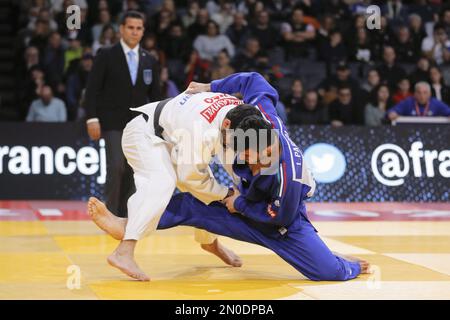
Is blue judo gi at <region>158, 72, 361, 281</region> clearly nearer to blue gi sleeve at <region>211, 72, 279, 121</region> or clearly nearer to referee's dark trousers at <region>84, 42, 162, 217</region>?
blue gi sleeve at <region>211, 72, 279, 121</region>

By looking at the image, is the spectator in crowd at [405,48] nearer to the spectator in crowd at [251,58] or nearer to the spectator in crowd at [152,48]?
the spectator in crowd at [251,58]

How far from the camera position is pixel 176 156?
19.2ft

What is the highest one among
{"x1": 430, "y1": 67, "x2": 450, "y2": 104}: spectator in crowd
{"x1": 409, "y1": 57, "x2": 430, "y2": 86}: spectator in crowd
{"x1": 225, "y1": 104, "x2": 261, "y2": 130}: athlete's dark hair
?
{"x1": 409, "y1": 57, "x2": 430, "y2": 86}: spectator in crowd

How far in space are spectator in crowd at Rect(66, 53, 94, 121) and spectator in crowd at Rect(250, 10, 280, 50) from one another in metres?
3.45

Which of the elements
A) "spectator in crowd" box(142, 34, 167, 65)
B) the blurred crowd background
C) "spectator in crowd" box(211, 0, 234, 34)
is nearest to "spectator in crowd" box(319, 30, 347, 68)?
the blurred crowd background

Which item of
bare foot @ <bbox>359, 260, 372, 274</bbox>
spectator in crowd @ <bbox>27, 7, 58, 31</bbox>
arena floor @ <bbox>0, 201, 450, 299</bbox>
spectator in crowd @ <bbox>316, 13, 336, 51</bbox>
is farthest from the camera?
spectator in crowd @ <bbox>316, 13, 336, 51</bbox>

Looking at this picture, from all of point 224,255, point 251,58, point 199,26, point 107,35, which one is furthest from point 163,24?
point 224,255

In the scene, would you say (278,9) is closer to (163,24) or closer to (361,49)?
(361,49)

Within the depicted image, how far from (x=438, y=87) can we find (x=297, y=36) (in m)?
2.84

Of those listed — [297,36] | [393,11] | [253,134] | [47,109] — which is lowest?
[253,134]

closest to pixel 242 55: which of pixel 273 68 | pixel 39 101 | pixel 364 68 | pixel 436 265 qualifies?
pixel 273 68

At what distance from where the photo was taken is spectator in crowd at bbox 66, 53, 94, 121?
1333 centimetres

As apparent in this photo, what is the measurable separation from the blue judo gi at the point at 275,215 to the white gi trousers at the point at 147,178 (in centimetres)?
32

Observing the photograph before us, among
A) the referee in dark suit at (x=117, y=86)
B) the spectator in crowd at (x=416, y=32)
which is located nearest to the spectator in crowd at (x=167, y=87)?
the referee in dark suit at (x=117, y=86)
